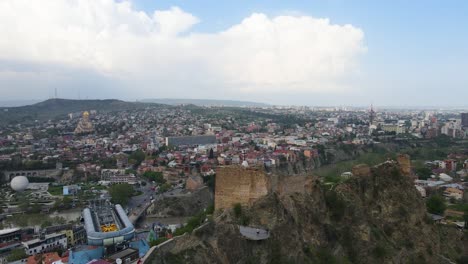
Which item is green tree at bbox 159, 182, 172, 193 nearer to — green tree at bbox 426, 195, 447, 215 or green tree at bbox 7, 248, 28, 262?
green tree at bbox 7, 248, 28, 262

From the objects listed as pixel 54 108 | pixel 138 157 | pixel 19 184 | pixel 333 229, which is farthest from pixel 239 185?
pixel 54 108

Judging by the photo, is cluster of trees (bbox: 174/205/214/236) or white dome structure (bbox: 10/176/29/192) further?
white dome structure (bbox: 10/176/29/192)

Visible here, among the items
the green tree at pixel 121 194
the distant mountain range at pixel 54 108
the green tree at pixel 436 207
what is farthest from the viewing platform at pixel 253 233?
the distant mountain range at pixel 54 108

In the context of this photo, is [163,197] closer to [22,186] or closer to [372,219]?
[22,186]

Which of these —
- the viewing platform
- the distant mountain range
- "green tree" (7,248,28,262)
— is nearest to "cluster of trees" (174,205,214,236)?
the viewing platform

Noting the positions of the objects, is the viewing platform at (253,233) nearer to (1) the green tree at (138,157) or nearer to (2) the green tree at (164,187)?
(2) the green tree at (164,187)

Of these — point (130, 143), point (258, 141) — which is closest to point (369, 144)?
point (258, 141)

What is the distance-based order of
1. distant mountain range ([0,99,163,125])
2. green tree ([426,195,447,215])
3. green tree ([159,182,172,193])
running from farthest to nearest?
distant mountain range ([0,99,163,125]) < green tree ([159,182,172,193]) < green tree ([426,195,447,215])

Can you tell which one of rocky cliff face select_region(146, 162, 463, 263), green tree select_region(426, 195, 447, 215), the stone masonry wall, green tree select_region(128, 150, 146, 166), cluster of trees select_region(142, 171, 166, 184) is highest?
the stone masonry wall
